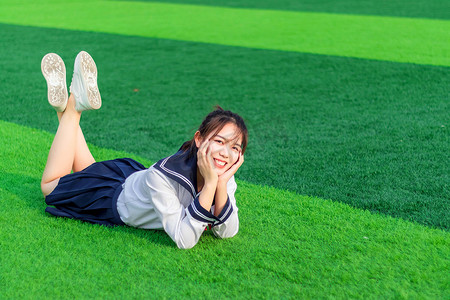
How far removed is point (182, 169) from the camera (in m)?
2.69

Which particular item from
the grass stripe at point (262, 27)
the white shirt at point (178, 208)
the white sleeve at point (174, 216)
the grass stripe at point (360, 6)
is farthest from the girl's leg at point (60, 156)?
the grass stripe at point (360, 6)

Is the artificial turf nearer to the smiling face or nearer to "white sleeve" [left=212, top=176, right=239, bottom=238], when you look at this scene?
"white sleeve" [left=212, top=176, right=239, bottom=238]

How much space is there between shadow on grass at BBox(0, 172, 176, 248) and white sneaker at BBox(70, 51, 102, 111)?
59 centimetres

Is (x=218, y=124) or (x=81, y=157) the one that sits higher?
(x=218, y=124)

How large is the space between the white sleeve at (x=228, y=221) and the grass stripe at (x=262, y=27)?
488cm

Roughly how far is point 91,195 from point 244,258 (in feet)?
3.09

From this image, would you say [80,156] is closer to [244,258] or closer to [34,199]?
[34,199]

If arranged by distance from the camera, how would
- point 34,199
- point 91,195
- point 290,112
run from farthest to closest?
point 290,112 < point 34,199 < point 91,195

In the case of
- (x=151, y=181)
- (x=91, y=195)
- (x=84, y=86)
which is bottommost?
(x=91, y=195)

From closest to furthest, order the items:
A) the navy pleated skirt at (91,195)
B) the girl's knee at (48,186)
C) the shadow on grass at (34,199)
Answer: the shadow on grass at (34,199)
the navy pleated skirt at (91,195)
the girl's knee at (48,186)

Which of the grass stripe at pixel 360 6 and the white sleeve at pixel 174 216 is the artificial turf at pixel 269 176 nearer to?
the white sleeve at pixel 174 216

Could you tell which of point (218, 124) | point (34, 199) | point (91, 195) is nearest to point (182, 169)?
point (218, 124)

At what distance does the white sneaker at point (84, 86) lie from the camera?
10.8 feet

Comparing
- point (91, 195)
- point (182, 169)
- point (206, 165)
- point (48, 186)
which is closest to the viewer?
point (206, 165)
